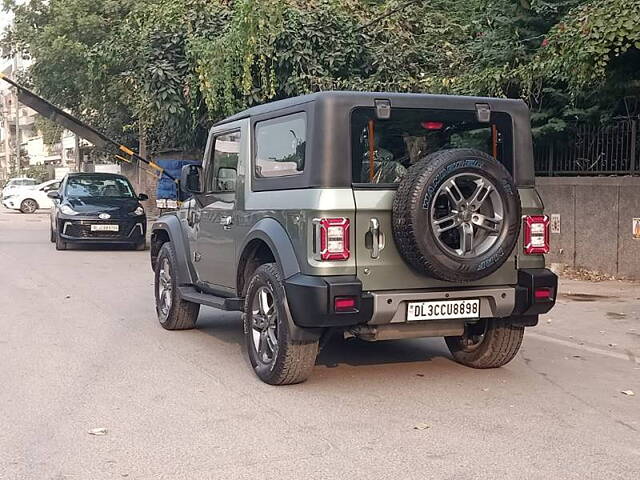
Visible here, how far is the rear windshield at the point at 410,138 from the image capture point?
19.3ft

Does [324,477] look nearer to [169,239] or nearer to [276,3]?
[169,239]

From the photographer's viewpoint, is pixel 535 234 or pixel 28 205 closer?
pixel 535 234

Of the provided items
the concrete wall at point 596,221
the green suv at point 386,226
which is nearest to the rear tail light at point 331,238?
the green suv at point 386,226

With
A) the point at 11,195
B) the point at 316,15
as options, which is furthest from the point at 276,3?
the point at 11,195

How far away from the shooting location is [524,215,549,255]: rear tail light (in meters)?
6.26

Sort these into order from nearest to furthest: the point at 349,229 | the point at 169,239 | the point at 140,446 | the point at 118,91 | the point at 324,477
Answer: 1. the point at 324,477
2. the point at 140,446
3. the point at 349,229
4. the point at 169,239
5. the point at 118,91

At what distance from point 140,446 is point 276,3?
39.3ft

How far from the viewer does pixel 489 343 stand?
262 inches

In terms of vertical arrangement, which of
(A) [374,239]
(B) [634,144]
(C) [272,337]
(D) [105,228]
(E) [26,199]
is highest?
(B) [634,144]

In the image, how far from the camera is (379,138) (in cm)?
598

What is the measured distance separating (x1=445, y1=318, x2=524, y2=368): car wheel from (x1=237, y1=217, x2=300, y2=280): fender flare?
68.6 inches

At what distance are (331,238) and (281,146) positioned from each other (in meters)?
1.08

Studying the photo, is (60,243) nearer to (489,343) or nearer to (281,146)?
(281,146)

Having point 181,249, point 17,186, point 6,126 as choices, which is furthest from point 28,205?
point 6,126
